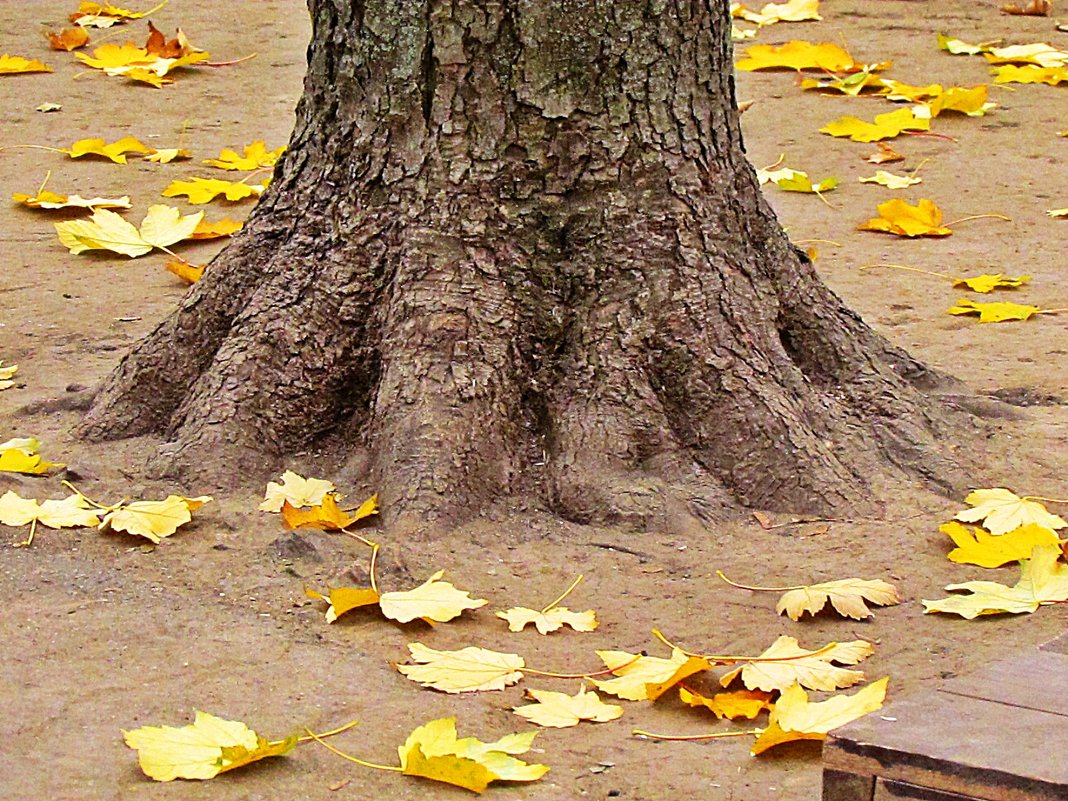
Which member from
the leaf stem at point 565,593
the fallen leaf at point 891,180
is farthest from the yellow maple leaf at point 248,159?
the leaf stem at point 565,593

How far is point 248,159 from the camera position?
5.89 metres

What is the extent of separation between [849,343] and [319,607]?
132cm

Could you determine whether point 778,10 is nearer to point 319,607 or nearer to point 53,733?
point 319,607

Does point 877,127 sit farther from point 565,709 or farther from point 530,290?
point 565,709

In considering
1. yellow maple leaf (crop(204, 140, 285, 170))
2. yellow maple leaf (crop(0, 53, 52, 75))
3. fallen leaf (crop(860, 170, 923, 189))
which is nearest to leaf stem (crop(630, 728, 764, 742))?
fallen leaf (crop(860, 170, 923, 189))

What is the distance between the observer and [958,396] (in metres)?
3.57

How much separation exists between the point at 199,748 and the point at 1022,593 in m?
1.39

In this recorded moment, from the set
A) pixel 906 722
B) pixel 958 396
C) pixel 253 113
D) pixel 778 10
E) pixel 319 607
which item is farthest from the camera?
pixel 778 10

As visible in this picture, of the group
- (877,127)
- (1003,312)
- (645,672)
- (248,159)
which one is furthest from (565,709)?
(877,127)

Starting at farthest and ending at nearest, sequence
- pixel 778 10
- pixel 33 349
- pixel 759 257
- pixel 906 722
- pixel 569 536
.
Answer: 1. pixel 778 10
2. pixel 33 349
3. pixel 759 257
4. pixel 569 536
5. pixel 906 722

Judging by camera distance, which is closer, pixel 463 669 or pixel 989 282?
pixel 463 669

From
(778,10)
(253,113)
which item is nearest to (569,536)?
(253,113)

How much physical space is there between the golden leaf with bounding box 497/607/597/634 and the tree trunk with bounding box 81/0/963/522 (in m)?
0.36

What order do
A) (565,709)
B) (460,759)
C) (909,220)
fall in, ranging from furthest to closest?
(909,220) → (565,709) → (460,759)
